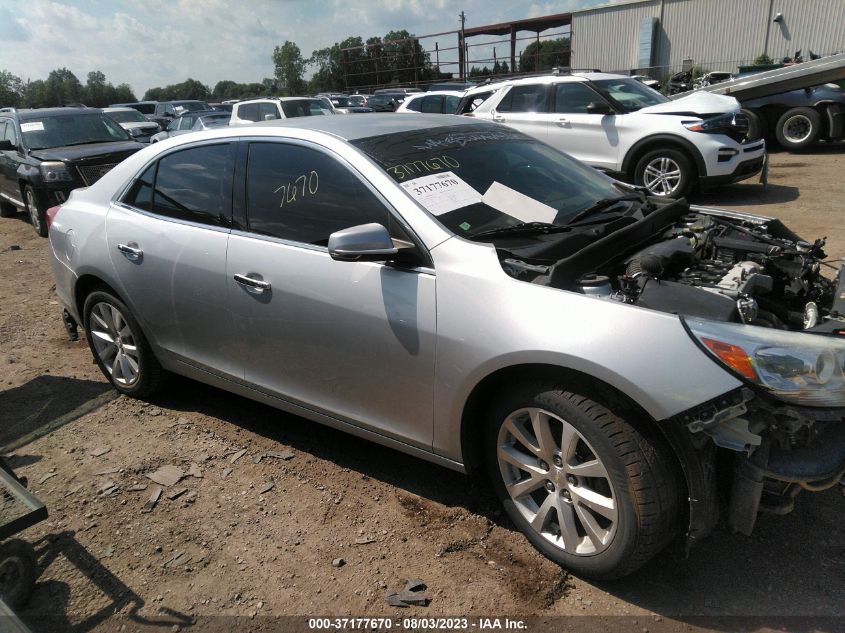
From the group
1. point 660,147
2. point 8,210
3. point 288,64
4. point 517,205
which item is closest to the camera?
point 517,205

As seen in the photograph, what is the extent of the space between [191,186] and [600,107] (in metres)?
7.52

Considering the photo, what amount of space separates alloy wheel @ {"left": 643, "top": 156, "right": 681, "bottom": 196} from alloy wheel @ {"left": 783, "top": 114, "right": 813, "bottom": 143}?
5620mm

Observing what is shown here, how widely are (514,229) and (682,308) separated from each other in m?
0.88

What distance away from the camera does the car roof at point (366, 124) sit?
3.24 metres

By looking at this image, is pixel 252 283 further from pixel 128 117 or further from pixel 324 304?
pixel 128 117

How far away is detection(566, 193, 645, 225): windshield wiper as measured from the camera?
3.17 m

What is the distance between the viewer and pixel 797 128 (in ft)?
42.8

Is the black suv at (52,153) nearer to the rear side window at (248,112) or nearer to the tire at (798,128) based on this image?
the rear side window at (248,112)

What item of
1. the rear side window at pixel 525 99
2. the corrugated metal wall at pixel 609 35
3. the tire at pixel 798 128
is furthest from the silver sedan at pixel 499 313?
the corrugated metal wall at pixel 609 35

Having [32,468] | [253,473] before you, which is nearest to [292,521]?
[253,473]

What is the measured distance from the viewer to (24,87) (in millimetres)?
68875

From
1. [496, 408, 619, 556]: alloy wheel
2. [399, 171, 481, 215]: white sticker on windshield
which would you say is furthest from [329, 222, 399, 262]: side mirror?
[496, 408, 619, 556]: alloy wheel

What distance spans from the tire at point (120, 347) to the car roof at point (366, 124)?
1.40 meters

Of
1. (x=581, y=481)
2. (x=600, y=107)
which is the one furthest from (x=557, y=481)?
(x=600, y=107)
